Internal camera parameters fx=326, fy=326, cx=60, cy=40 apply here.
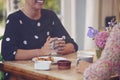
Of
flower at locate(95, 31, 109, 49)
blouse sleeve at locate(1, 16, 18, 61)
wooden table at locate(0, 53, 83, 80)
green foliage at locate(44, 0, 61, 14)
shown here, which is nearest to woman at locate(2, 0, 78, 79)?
blouse sleeve at locate(1, 16, 18, 61)

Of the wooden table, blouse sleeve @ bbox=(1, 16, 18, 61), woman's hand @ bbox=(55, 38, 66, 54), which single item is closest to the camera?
the wooden table

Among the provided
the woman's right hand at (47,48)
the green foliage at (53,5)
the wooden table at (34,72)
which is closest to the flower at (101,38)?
the wooden table at (34,72)

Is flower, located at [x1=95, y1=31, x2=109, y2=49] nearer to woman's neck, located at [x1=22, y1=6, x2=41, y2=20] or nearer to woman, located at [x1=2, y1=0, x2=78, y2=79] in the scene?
woman, located at [x1=2, y1=0, x2=78, y2=79]

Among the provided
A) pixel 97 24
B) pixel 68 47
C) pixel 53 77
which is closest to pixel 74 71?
pixel 53 77

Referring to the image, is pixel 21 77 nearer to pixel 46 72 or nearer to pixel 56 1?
pixel 46 72

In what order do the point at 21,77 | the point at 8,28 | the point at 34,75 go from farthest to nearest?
the point at 8,28 → the point at 21,77 → the point at 34,75

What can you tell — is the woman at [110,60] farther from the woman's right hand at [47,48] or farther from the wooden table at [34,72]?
the woman's right hand at [47,48]

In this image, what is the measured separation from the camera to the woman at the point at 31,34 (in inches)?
100

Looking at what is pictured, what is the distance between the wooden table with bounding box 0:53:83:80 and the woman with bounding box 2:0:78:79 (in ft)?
0.33

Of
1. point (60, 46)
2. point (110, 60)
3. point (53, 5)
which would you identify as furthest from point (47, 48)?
point (53, 5)

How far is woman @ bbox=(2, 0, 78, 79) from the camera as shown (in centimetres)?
255

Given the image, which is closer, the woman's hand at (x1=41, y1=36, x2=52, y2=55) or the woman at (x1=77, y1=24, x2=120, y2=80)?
the woman at (x1=77, y1=24, x2=120, y2=80)

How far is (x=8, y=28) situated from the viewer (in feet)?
8.66

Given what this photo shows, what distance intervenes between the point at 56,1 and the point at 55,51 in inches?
67.5
